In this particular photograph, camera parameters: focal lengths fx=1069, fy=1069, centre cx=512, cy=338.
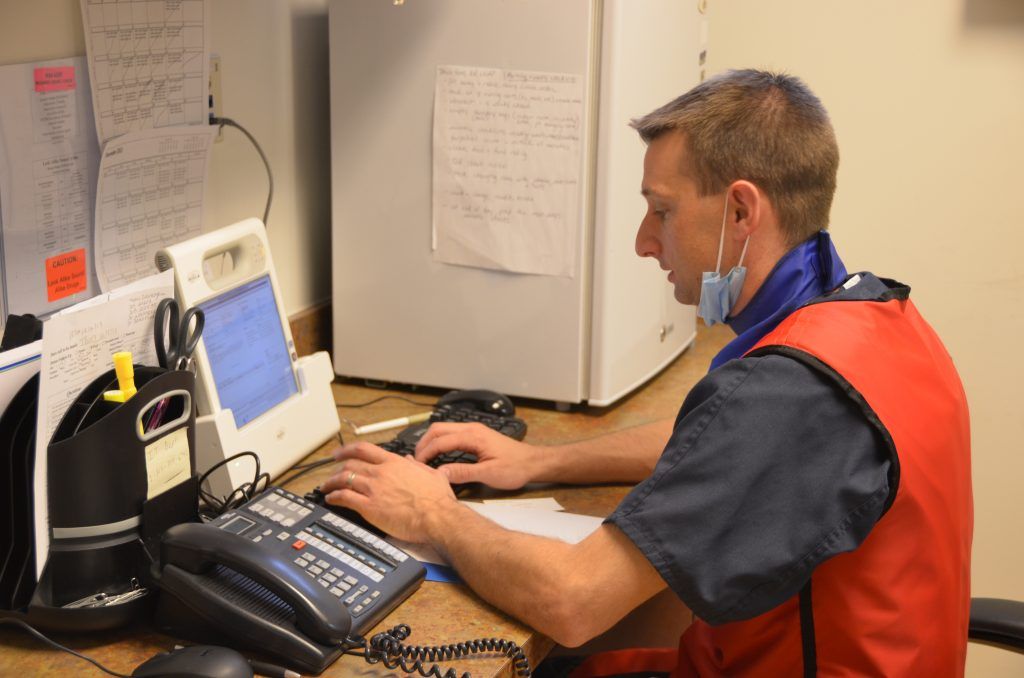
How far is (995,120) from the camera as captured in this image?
230cm

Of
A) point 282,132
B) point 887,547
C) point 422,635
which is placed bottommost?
point 422,635

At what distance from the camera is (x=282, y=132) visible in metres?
1.95

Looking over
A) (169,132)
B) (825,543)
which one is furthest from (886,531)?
(169,132)

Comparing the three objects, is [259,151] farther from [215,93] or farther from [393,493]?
[393,493]

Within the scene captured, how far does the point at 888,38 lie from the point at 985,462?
981 mm

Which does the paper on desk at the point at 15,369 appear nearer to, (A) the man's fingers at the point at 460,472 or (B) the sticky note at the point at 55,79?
(B) the sticky note at the point at 55,79

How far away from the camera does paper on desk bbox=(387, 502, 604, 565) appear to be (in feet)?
4.53

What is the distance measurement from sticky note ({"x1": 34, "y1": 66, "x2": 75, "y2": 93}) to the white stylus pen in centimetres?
69

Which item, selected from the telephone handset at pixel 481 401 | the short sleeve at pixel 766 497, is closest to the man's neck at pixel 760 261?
the short sleeve at pixel 766 497

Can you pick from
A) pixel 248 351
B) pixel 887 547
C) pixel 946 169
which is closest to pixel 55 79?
pixel 248 351

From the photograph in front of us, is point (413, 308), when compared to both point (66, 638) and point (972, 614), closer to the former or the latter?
point (66, 638)

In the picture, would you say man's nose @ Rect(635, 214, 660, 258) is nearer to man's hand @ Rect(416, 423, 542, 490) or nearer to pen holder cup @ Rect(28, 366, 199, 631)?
man's hand @ Rect(416, 423, 542, 490)

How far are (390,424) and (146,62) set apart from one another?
686mm

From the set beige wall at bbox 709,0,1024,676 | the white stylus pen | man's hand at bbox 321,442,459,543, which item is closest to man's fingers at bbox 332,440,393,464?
man's hand at bbox 321,442,459,543
